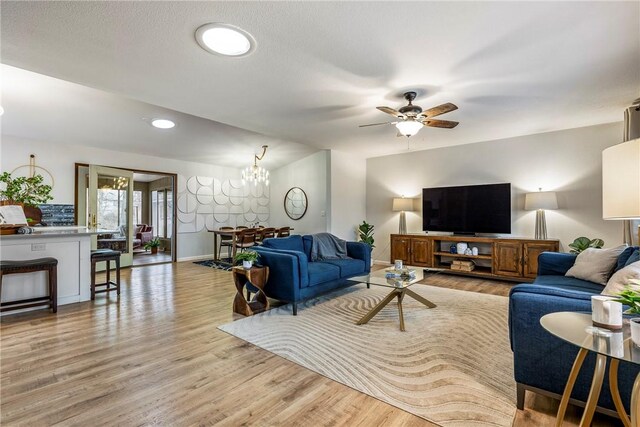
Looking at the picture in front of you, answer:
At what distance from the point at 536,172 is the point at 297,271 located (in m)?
4.38

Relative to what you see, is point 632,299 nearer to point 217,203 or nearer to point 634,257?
point 634,257

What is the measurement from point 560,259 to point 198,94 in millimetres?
4358

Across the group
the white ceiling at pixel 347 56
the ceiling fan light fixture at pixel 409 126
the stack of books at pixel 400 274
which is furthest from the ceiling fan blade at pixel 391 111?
the stack of books at pixel 400 274

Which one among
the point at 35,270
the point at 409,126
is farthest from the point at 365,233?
the point at 35,270

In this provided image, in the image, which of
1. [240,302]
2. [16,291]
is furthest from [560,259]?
[16,291]

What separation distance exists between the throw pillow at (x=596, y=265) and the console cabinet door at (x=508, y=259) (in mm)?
1846

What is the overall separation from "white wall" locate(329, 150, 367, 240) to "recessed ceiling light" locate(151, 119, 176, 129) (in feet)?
9.96

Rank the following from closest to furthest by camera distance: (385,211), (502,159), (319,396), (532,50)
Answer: (319,396) → (532,50) → (502,159) → (385,211)

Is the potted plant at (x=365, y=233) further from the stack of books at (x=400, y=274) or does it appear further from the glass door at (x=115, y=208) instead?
the glass door at (x=115, y=208)

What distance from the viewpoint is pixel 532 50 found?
244 centimetres

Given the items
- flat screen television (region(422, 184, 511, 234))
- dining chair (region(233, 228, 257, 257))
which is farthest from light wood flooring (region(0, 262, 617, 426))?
flat screen television (region(422, 184, 511, 234))

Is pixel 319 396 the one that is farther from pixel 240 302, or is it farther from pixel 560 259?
pixel 560 259

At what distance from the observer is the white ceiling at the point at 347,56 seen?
6.59ft

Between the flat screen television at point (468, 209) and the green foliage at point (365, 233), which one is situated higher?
the flat screen television at point (468, 209)
